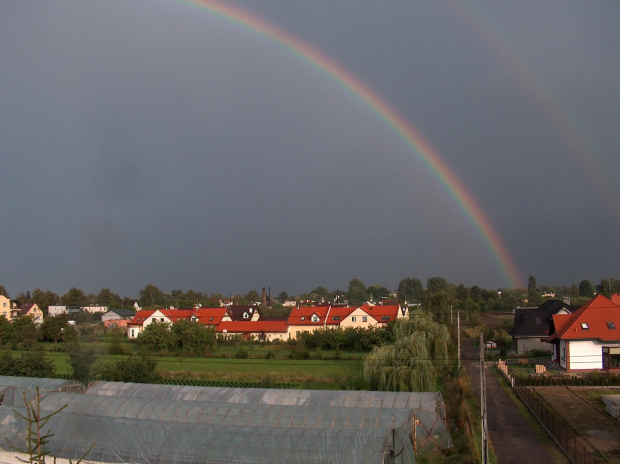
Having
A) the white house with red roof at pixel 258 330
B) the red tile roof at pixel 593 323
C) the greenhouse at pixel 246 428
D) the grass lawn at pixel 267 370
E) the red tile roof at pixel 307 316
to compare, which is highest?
the red tile roof at pixel 593 323

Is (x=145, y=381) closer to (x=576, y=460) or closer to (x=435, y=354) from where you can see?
(x=435, y=354)

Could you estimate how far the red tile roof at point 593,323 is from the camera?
33.2 m

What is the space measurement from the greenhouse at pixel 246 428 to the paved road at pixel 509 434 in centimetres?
194

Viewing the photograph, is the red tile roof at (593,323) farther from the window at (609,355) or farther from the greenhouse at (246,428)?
the greenhouse at (246,428)

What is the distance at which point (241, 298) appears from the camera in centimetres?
17088

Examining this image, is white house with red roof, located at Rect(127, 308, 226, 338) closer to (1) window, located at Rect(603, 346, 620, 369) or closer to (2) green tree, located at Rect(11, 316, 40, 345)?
(2) green tree, located at Rect(11, 316, 40, 345)

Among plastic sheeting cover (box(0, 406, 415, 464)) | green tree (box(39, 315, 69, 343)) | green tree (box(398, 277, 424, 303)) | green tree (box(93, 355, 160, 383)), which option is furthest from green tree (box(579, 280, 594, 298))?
plastic sheeting cover (box(0, 406, 415, 464))

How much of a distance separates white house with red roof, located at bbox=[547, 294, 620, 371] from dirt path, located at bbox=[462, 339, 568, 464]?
24.6 ft

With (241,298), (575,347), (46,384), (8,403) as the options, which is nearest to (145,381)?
(46,384)

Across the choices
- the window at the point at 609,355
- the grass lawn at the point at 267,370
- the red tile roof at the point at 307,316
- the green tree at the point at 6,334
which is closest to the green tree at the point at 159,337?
the grass lawn at the point at 267,370

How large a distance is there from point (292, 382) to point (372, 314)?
32.3m

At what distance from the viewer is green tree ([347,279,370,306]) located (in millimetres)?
167375

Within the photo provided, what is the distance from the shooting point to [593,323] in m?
34.2

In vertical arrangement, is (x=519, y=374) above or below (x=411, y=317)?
below
